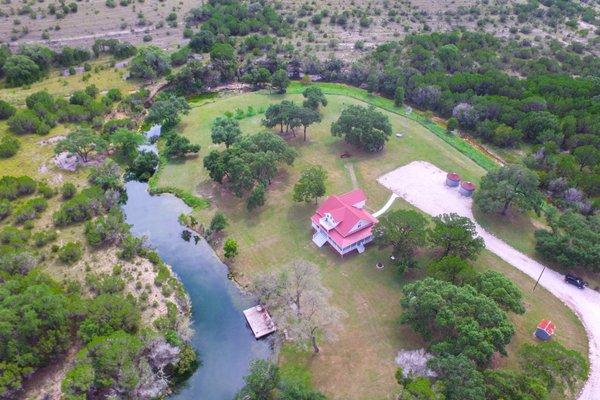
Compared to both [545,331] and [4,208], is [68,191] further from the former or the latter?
[545,331]

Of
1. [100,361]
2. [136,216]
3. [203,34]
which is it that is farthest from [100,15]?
[100,361]

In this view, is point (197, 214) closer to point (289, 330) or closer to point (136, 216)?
point (136, 216)

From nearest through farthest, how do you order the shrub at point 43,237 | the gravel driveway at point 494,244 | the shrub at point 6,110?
1. the gravel driveway at point 494,244
2. the shrub at point 43,237
3. the shrub at point 6,110

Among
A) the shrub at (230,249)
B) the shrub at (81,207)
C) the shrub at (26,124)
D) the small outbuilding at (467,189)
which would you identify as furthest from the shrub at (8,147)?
the small outbuilding at (467,189)

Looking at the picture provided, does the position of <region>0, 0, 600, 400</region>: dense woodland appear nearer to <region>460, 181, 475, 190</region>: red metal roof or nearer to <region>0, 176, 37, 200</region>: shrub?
<region>0, 176, 37, 200</region>: shrub

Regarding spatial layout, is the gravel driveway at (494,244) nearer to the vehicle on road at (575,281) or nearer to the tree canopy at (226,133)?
the vehicle on road at (575,281)

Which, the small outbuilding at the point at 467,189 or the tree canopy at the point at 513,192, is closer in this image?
the tree canopy at the point at 513,192

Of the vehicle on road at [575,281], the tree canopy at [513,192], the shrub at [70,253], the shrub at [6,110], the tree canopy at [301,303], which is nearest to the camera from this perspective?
the tree canopy at [301,303]
